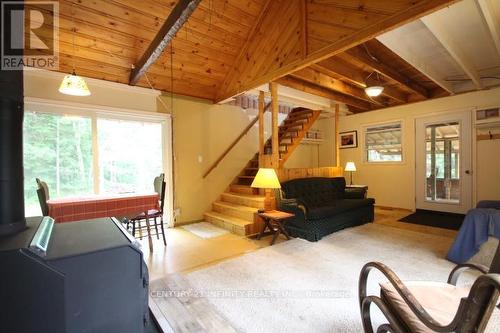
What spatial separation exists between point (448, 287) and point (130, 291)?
1.89 meters

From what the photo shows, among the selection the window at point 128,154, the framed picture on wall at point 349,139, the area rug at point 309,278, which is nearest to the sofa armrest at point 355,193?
the area rug at point 309,278

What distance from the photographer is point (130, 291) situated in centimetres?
127

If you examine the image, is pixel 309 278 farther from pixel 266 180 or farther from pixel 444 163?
pixel 444 163

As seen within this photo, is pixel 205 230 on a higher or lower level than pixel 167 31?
lower

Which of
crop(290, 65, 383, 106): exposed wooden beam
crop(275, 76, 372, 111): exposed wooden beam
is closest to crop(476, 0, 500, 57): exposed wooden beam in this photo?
crop(290, 65, 383, 106): exposed wooden beam

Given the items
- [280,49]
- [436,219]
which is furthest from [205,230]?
[436,219]

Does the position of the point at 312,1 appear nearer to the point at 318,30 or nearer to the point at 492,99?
the point at 318,30

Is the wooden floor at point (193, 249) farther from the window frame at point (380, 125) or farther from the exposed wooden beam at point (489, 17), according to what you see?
the exposed wooden beam at point (489, 17)

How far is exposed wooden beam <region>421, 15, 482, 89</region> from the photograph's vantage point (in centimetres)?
274

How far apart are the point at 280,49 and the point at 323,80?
1.43 meters

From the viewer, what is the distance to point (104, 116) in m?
3.81

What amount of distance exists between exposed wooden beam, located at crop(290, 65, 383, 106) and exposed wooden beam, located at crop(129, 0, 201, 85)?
2.11m

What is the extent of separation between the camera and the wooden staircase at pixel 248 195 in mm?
3969

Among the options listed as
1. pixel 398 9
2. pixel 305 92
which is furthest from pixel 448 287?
pixel 305 92
